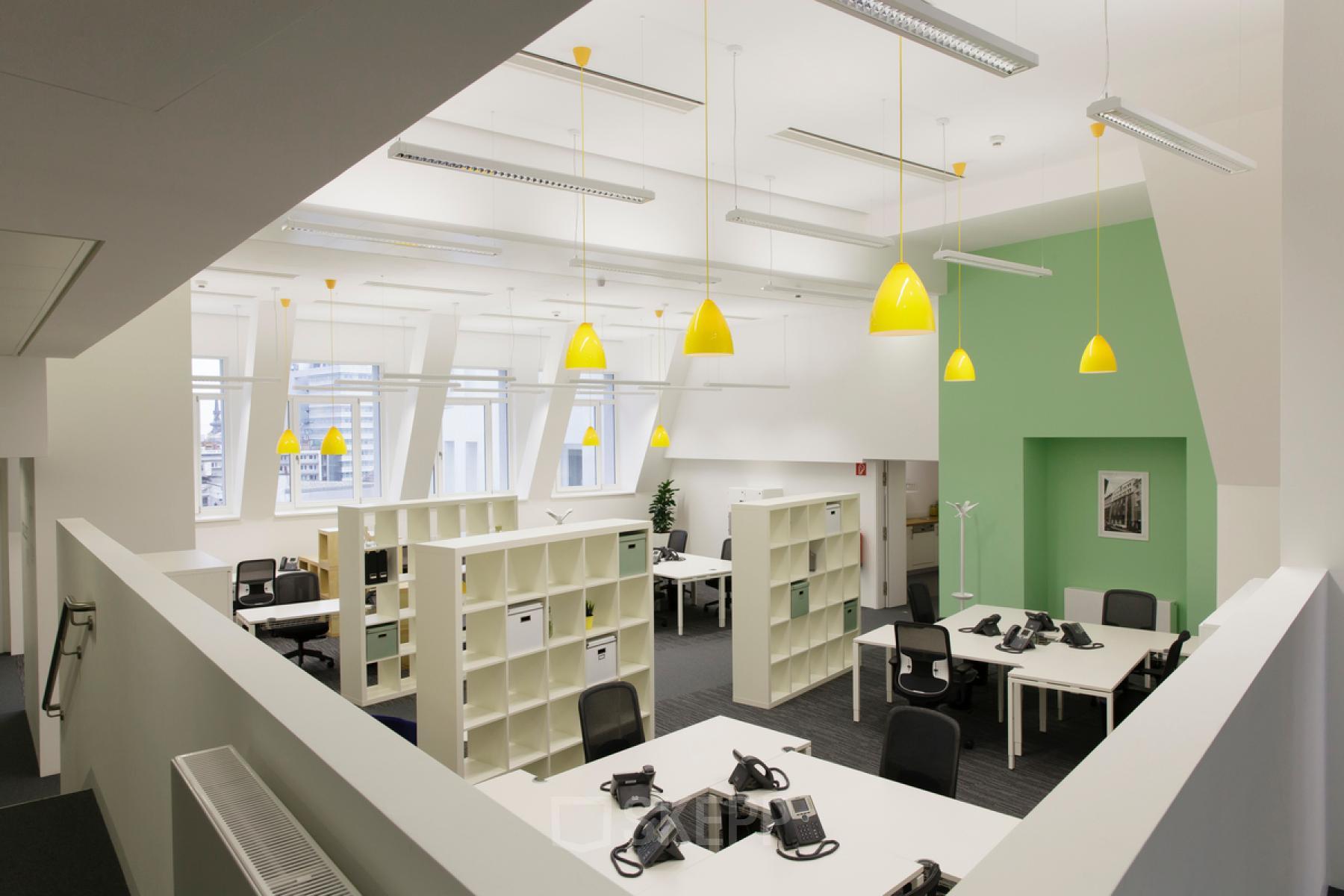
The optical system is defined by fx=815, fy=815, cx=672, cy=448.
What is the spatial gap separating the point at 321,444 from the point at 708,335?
10.1 meters

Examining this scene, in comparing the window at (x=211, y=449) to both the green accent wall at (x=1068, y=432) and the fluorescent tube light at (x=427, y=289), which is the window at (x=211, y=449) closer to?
the fluorescent tube light at (x=427, y=289)

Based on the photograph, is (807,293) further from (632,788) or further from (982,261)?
(632,788)

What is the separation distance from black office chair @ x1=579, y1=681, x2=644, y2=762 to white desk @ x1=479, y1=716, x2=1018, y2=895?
206 millimetres

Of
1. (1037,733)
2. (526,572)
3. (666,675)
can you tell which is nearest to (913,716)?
(526,572)

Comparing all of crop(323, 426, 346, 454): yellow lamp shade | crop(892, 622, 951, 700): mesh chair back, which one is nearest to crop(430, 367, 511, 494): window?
crop(323, 426, 346, 454): yellow lamp shade

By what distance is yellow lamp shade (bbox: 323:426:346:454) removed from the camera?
11.9 metres

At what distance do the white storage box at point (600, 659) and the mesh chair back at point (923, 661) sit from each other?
8.04 ft

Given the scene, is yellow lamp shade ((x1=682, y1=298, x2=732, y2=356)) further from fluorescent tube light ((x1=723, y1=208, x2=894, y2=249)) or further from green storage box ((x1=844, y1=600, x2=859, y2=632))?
green storage box ((x1=844, y1=600, x2=859, y2=632))

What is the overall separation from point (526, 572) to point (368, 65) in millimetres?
5414

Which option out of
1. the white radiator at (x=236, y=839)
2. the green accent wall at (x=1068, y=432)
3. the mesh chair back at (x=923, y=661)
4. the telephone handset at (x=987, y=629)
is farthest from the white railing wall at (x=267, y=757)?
the green accent wall at (x=1068, y=432)

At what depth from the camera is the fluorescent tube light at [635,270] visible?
7.57 meters

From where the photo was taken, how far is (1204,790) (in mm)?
1754

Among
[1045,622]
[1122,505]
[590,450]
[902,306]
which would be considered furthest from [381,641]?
[590,450]

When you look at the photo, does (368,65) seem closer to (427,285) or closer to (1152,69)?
(1152,69)
